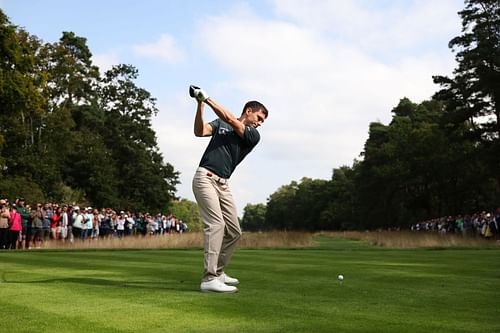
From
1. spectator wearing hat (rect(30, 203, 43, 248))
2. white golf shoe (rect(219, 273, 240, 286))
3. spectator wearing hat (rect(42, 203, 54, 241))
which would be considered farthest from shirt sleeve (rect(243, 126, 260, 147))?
spectator wearing hat (rect(42, 203, 54, 241))

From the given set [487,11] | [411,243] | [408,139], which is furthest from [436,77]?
[411,243]

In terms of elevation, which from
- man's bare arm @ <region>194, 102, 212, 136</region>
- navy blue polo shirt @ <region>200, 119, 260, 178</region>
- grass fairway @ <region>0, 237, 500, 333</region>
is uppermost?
man's bare arm @ <region>194, 102, 212, 136</region>

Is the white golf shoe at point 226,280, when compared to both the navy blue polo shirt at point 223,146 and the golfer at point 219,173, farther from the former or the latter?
the navy blue polo shirt at point 223,146

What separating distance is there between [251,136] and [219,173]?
2.00ft

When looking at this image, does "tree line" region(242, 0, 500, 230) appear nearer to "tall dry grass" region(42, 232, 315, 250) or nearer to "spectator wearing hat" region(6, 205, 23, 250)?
"tall dry grass" region(42, 232, 315, 250)

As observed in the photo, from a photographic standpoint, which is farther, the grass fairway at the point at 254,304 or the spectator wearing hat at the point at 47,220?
the spectator wearing hat at the point at 47,220

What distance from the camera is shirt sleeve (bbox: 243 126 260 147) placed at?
787cm

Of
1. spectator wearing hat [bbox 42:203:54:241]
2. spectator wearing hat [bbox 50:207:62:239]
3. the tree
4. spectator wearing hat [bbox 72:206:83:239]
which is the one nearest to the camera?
spectator wearing hat [bbox 42:203:54:241]

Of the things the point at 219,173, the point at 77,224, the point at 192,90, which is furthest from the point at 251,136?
the point at 77,224

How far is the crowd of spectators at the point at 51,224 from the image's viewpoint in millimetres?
25555

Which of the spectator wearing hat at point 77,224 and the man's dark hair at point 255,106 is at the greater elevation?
the man's dark hair at point 255,106

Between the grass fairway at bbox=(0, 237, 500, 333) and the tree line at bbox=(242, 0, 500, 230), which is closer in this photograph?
the grass fairway at bbox=(0, 237, 500, 333)

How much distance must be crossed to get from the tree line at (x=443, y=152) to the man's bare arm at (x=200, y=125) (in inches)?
1166

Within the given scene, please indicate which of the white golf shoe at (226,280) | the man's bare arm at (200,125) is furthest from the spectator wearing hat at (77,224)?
the man's bare arm at (200,125)
